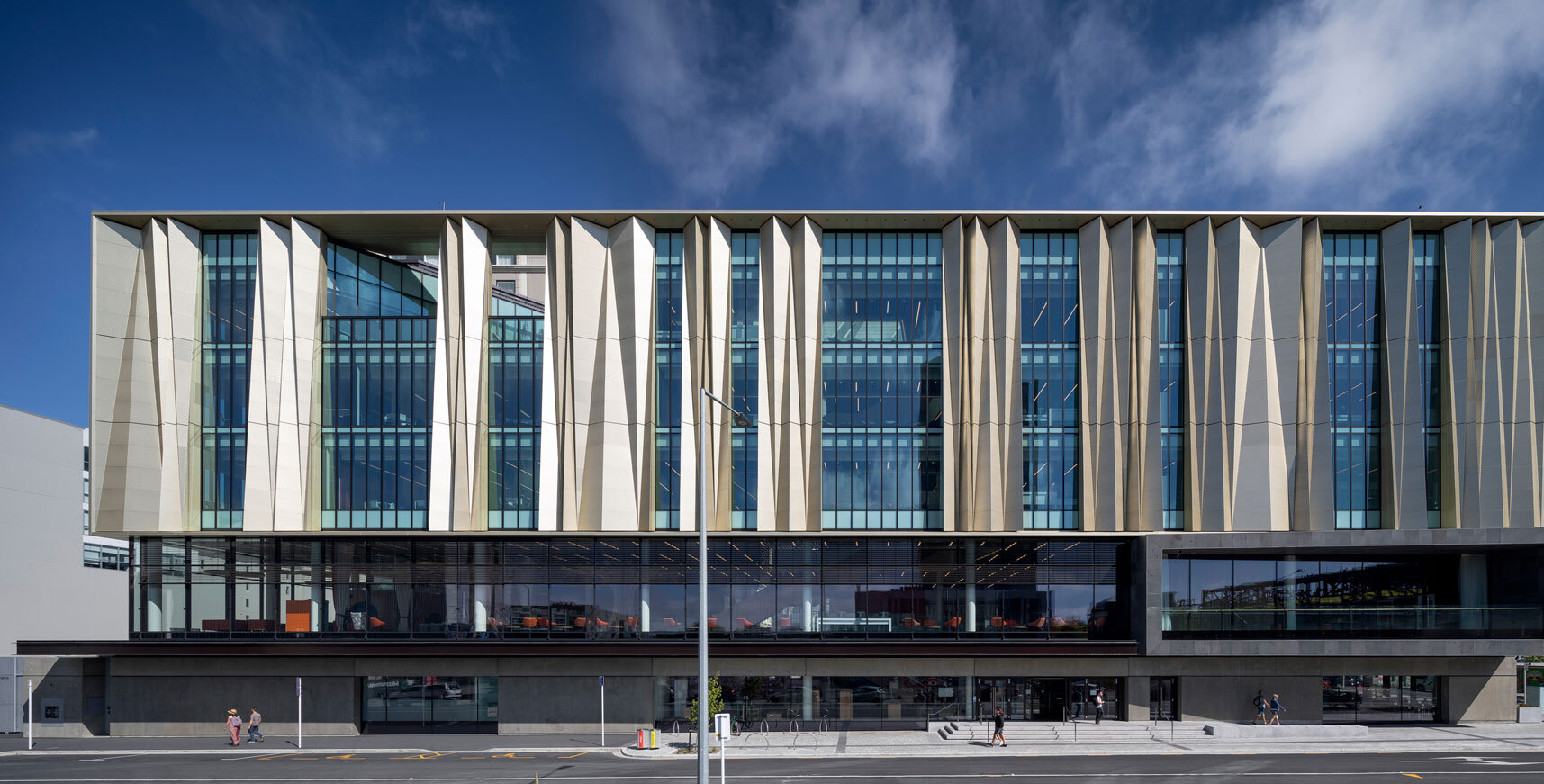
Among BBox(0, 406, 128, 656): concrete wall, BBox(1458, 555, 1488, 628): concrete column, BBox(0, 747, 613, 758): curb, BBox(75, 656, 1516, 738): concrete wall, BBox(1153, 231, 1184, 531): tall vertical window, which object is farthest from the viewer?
BBox(0, 406, 128, 656): concrete wall

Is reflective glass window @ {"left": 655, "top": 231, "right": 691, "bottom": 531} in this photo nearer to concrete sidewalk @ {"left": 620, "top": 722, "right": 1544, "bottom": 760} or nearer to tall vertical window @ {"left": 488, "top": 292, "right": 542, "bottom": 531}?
tall vertical window @ {"left": 488, "top": 292, "right": 542, "bottom": 531}

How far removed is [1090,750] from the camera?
33.3 m

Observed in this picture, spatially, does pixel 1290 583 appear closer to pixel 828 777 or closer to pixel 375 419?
pixel 828 777

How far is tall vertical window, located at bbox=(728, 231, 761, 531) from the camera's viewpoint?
38719 mm

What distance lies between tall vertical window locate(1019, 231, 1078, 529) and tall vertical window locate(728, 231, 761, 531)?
1212 centimetres

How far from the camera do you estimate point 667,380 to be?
3919 cm

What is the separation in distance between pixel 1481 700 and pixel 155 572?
59.1 metres

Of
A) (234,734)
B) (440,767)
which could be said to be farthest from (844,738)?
(234,734)

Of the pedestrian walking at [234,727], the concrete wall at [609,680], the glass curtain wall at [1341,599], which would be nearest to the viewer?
the pedestrian walking at [234,727]

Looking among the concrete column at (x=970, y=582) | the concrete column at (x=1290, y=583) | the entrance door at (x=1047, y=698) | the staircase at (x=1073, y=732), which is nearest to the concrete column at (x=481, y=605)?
the staircase at (x=1073, y=732)

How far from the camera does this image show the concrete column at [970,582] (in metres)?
38.7

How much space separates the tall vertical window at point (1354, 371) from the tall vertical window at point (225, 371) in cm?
4888

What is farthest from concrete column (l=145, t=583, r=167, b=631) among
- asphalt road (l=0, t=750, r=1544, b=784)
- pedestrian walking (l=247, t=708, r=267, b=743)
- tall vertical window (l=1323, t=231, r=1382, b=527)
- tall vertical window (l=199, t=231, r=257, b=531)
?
tall vertical window (l=1323, t=231, r=1382, b=527)

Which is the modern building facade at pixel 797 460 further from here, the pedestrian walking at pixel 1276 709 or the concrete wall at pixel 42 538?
the concrete wall at pixel 42 538
